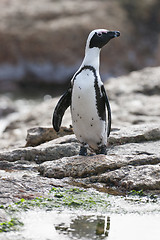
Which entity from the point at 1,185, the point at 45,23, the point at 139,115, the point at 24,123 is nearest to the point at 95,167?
the point at 1,185

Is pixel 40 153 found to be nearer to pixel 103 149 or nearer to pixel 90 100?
pixel 103 149

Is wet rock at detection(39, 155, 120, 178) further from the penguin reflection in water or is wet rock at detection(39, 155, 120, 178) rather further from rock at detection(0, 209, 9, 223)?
rock at detection(0, 209, 9, 223)

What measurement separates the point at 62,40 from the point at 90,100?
59.2 ft

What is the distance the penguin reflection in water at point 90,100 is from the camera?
5.75 m

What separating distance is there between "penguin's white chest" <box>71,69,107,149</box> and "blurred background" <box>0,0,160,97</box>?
14.4 metres

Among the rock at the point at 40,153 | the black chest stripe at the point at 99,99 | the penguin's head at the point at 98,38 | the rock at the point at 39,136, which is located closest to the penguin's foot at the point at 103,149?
the black chest stripe at the point at 99,99

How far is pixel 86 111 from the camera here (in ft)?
19.0

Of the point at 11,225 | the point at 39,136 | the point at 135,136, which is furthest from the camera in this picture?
the point at 39,136

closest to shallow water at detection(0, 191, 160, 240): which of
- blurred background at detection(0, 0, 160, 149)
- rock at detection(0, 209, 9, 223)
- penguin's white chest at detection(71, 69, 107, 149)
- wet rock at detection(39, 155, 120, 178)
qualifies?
rock at detection(0, 209, 9, 223)

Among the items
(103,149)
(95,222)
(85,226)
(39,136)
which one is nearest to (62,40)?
(39,136)

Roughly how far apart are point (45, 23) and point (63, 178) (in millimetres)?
19395

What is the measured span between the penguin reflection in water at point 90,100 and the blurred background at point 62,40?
1433 centimetres

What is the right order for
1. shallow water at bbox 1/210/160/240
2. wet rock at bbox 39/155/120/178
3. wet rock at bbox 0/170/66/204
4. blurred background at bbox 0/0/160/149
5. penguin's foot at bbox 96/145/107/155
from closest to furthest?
shallow water at bbox 1/210/160/240, wet rock at bbox 0/170/66/204, wet rock at bbox 39/155/120/178, penguin's foot at bbox 96/145/107/155, blurred background at bbox 0/0/160/149

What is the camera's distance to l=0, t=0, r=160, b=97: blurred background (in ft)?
73.2
